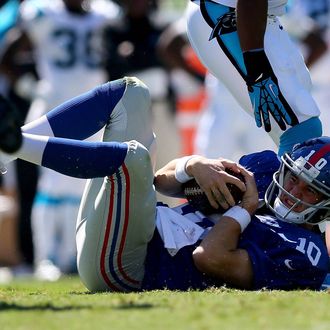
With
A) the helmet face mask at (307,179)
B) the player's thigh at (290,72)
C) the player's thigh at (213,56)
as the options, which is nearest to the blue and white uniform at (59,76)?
the player's thigh at (213,56)

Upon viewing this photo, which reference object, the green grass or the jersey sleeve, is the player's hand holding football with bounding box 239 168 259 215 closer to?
the jersey sleeve

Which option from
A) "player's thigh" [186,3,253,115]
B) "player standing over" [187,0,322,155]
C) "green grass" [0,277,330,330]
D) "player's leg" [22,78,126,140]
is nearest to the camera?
"green grass" [0,277,330,330]

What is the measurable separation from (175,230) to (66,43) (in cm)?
407

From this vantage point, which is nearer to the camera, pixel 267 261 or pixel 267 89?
pixel 267 261

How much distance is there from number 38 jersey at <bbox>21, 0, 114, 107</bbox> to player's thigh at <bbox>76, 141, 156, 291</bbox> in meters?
3.84

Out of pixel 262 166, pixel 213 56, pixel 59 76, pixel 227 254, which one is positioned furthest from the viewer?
pixel 59 76

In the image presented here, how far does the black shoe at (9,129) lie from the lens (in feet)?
11.9

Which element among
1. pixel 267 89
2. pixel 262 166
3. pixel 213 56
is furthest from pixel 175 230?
pixel 213 56

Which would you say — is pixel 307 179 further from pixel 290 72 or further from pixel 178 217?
pixel 290 72

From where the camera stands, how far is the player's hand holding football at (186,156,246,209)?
13.8ft

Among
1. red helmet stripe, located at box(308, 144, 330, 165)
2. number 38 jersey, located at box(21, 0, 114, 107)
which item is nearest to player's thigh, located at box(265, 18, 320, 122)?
red helmet stripe, located at box(308, 144, 330, 165)

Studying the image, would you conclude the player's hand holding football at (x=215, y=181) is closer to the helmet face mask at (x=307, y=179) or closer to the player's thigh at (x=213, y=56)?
the helmet face mask at (x=307, y=179)

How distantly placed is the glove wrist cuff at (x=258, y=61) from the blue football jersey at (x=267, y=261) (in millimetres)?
619

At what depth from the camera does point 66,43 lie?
8.13 meters
